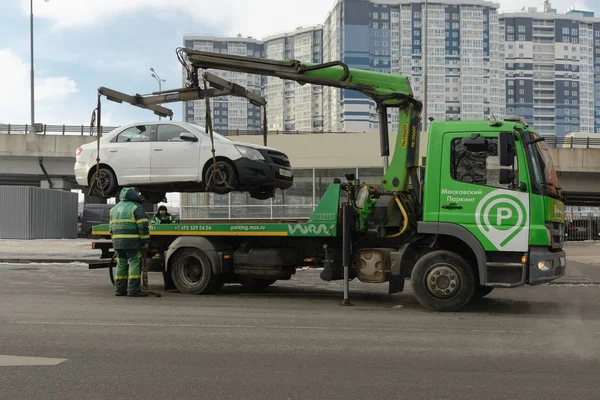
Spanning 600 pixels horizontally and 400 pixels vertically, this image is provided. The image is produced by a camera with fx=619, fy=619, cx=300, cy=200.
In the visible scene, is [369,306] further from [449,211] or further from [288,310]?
[449,211]

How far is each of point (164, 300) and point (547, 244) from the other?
5.53 m

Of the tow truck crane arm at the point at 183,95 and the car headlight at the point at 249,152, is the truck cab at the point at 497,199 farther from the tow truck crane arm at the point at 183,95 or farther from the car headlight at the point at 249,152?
the tow truck crane arm at the point at 183,95

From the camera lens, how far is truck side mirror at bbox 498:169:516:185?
7.98 metres

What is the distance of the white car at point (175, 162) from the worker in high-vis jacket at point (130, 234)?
599 millimetres

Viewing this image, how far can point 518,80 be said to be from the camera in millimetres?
111750

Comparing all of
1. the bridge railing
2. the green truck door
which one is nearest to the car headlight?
the green truck door

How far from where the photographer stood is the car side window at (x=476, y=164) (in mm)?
8109

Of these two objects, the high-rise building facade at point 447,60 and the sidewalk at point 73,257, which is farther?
the high-rise building facade at point 447,60

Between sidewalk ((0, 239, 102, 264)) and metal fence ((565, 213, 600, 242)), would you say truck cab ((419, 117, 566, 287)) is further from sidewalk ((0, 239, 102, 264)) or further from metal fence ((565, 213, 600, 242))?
metal fence ((565, 213, 600, 242))

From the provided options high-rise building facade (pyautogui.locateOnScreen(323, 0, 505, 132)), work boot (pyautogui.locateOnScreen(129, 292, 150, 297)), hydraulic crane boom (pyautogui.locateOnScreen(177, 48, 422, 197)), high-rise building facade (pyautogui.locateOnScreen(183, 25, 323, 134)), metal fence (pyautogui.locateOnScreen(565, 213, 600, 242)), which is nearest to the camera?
hydraulic crane boom (pyautogui.locateOnScreen(177, 48, 422, 197))

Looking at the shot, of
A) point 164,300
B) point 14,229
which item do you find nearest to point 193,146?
point 164,300

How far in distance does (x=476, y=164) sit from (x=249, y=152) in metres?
3.67

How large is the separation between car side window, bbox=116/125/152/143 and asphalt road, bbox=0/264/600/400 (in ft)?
8.70

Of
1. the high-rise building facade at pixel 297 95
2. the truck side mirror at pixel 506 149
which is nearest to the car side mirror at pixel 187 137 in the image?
the truck side mirror at pixel 506 149
